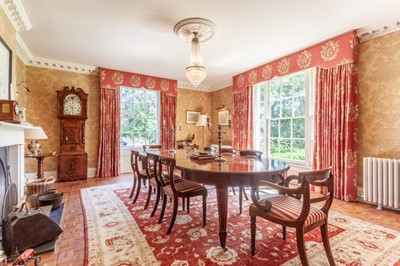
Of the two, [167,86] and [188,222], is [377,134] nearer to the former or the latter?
[188,222]

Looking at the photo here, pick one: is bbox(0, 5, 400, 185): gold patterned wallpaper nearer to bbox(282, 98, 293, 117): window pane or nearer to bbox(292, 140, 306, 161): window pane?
bbox(292, 140, 306, 161): window pane

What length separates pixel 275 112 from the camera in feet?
15.2

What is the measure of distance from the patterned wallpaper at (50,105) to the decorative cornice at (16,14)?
73.0 inches

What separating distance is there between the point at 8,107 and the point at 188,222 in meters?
2.22

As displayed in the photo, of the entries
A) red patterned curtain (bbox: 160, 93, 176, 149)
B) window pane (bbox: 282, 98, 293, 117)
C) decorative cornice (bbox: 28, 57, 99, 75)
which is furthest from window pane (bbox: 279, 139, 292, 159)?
decorative cornice (bbox: 28, 57, 99, 75)

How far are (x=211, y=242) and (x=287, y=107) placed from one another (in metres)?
3.37

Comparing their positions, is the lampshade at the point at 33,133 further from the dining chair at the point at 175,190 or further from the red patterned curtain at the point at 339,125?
the red patterned curtain at the point at 339,125

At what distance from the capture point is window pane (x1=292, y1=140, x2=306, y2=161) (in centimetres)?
406

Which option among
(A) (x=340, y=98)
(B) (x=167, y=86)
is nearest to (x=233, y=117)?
(B) (x=167, y=86)

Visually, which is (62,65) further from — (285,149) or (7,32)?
(285,149)

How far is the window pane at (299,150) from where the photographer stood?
13.3 feet

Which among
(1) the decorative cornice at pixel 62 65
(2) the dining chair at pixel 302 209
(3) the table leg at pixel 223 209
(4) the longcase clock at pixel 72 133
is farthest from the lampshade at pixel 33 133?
(2) the dining chair at pixel 302 209

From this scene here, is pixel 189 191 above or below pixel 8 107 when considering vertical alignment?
below

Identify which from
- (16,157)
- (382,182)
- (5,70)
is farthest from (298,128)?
(5,70)
